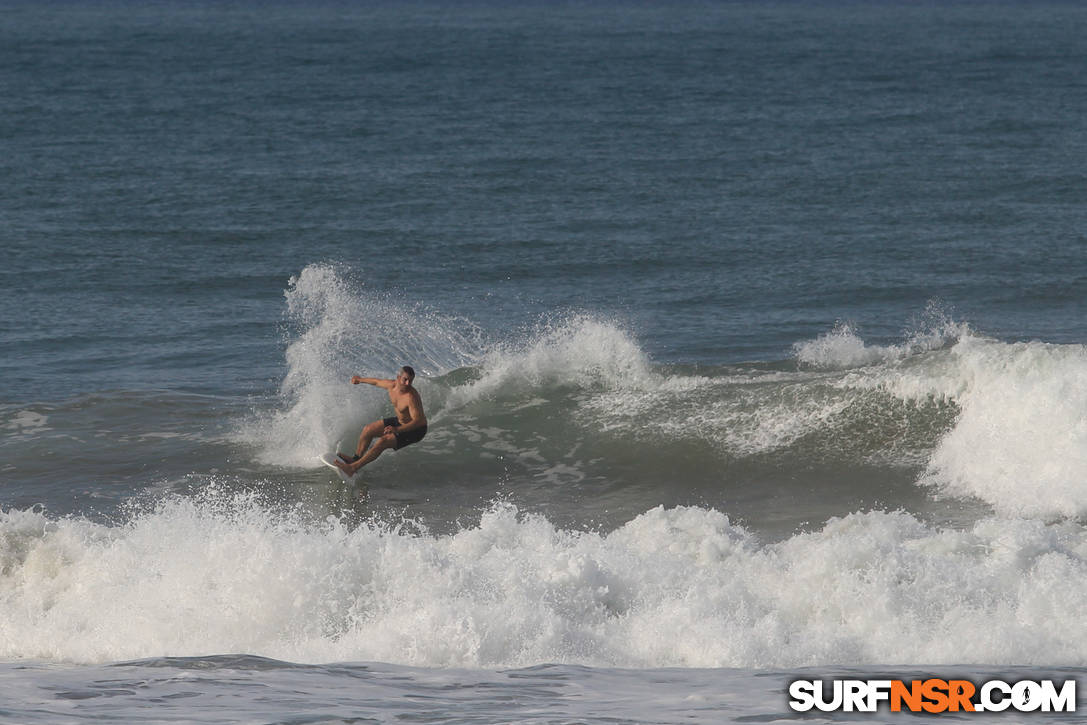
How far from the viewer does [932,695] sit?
9664 mm

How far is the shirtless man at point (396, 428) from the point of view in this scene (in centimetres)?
1625

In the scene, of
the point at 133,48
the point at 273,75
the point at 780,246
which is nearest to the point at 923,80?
the point at 273,75

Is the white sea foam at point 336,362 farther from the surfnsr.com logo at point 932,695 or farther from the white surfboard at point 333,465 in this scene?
the surfnsr.com logo at point 932,695

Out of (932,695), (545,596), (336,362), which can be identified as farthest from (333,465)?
(932,695)

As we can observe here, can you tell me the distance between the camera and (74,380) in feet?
66.4

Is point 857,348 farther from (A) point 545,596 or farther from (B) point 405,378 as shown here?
(A) point 545,596

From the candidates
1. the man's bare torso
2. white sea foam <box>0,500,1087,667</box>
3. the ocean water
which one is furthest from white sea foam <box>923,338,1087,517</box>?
the man's bare torso

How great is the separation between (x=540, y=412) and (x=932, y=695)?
927 centimetres

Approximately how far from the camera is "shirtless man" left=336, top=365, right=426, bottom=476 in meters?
16.2

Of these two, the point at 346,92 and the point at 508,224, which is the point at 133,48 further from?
the point at 508,224

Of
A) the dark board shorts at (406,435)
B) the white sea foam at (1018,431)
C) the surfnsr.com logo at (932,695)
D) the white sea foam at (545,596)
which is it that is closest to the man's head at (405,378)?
the dark board shorts at (406,435)

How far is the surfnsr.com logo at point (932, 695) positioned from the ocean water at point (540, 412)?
0.71 ft

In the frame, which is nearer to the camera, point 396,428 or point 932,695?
point 932,695

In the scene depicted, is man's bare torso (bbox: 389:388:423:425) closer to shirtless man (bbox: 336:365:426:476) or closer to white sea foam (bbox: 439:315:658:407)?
shirtless man (bbox: 336:365:426:476)
